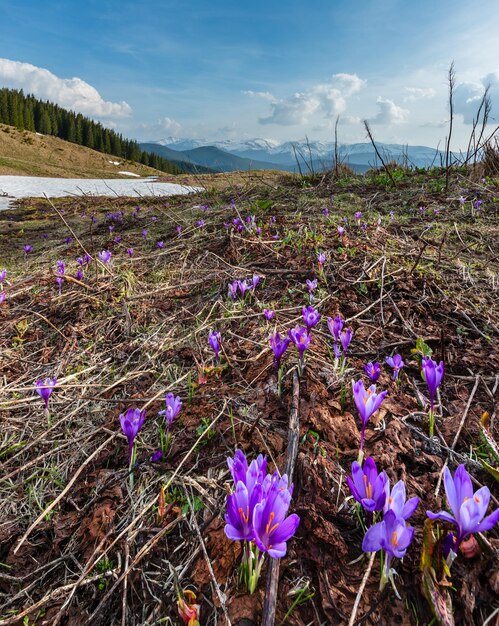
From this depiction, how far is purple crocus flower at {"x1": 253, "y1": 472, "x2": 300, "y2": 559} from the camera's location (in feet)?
2.34

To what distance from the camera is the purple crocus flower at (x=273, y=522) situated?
71 centimetres

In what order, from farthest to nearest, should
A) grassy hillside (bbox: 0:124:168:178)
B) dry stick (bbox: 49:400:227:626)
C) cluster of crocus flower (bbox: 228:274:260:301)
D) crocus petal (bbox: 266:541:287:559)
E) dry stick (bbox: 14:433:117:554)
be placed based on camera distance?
grassy hillside (bbox: 0:124:168:178) → cluster of crocus flower (bbox: 228:274:260:301) → dry stick (bbox: 14:433:117:554) → dry stick (bbox: 49:400:227:626) → crocus petal (bbox: 266:541:287:559)

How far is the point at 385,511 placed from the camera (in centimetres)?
80

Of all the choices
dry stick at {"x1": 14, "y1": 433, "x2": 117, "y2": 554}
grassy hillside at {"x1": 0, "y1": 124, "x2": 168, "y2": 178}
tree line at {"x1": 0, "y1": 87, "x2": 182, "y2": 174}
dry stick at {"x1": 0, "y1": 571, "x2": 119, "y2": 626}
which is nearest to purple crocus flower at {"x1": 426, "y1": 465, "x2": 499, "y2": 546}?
dry stick at {"x1": 0, "y1": 571, "x2": 119, "y2": 626}

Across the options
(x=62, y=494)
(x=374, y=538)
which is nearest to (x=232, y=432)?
(x=62, y=494)

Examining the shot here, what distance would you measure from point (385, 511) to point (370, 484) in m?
0.06

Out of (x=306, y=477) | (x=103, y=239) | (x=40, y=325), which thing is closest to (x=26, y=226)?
(x=103, y=239)

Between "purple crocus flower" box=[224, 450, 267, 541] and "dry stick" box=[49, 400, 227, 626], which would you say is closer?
"purple crocus flower" box=[224, 450, 267, 541]

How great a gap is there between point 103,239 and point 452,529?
514 cm

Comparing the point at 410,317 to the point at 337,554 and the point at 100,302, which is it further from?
the point at 100,302

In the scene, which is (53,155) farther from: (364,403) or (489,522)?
(489,522)

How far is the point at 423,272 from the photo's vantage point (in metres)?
2.54

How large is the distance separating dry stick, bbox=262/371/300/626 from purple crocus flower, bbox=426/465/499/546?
1.16 feet

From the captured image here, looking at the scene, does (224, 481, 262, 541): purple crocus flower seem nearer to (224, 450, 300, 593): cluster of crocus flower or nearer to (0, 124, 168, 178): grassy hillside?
(224, 450, 300, 593): cluster of crocus flower
